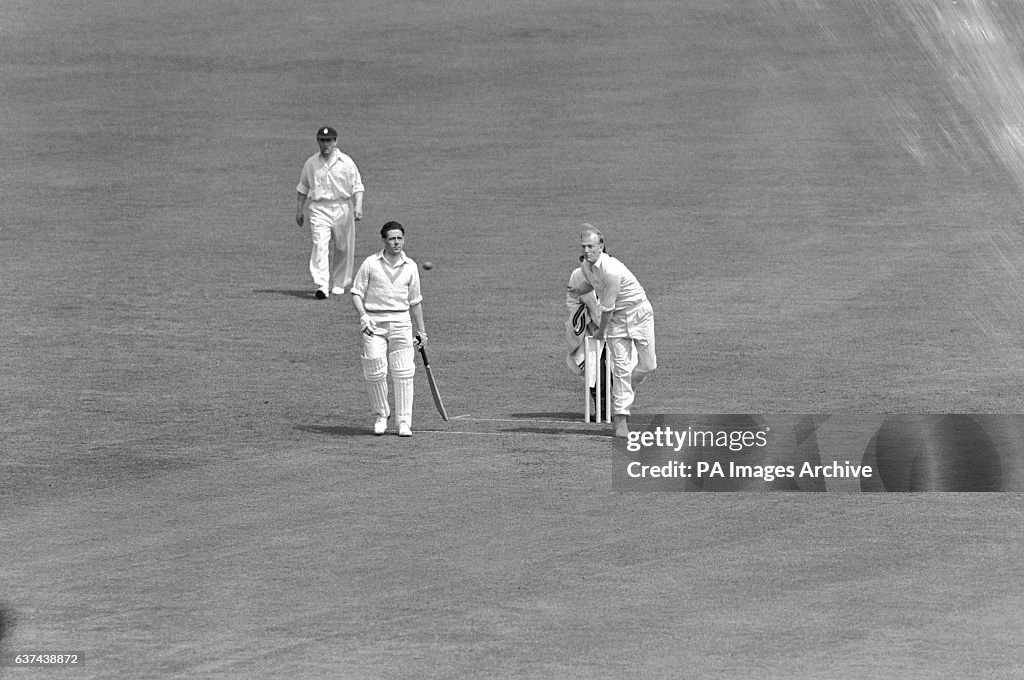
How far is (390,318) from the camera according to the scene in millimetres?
18406

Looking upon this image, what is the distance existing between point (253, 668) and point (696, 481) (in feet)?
19.0

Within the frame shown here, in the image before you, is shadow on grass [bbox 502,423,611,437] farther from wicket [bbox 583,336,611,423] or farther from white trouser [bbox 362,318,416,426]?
white trouser [bbox 362,318,416,426]

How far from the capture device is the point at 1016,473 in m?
16.6

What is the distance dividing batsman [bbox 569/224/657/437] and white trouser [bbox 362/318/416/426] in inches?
72.3

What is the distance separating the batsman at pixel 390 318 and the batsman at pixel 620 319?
1.71 metres

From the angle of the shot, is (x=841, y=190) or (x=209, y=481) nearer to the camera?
(x=209, y=481)

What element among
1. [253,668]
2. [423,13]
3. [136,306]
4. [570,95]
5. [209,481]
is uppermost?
[423,13]

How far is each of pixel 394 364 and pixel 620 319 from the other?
7.25 ft

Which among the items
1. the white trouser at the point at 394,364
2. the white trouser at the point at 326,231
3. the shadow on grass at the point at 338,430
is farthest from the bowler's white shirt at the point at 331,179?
the white trouser at the point at 394,364

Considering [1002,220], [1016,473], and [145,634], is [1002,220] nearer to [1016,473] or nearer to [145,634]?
[1016,473]

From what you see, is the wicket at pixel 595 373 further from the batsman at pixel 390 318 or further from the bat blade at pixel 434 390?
the batsman at pixel 390 318

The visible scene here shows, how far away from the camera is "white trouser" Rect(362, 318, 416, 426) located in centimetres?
1836

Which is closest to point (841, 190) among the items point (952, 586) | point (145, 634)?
point (952, 586)

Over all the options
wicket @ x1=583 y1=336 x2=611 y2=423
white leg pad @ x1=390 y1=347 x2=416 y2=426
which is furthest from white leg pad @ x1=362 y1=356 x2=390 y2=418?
wicket @ x1=583 y1=336 x2=611 y2=423
